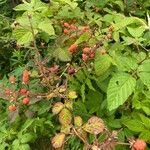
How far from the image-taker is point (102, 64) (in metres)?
1.86

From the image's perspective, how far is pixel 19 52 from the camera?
2.55 metres

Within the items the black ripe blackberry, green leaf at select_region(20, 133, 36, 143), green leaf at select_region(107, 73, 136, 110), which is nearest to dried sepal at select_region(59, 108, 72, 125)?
green leaf at select_region(107, 73, 136, 110)

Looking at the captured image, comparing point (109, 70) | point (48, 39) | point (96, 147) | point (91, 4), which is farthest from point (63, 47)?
point (96, 147)

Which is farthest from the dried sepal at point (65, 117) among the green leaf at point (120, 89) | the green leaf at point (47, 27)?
the green leaf at point (47, 27)

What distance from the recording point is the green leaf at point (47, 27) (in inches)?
78.0

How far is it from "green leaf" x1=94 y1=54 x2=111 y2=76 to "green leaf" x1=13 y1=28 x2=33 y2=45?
0.36 m

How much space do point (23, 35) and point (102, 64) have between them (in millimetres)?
430

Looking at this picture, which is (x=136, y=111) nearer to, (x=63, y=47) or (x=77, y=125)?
(x=77, y=125)

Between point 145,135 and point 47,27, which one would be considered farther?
point 47,27

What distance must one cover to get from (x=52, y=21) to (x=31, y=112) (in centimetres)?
52

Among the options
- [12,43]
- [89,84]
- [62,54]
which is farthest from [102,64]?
[12,43]

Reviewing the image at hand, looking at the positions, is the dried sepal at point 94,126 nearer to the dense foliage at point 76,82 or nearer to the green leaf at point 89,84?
the dense foliage at point 76,82

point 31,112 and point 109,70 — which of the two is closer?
point 109,70

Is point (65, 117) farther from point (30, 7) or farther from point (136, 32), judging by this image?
point (30, 7)
